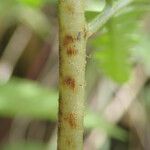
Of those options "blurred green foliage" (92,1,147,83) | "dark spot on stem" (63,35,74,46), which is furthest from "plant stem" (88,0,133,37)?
"blurred green foliage" (92,1,147,83)

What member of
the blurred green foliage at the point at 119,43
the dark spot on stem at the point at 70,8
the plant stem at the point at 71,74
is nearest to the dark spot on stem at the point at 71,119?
the plant stem at the point at 71,74

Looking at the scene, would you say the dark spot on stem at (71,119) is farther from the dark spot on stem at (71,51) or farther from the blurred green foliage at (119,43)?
the blurred green foliage at (119,43)

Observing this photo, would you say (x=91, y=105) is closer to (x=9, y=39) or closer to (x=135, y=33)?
(x=9, y=39)

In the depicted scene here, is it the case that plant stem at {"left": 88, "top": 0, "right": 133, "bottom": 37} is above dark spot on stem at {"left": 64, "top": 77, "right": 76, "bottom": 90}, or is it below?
above

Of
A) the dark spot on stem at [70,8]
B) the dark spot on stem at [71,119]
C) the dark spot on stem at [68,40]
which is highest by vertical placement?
the dark spot on stem at [70,8]

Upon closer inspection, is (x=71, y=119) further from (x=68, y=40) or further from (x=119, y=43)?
(x=119, y=43)

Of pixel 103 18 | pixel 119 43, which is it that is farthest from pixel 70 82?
pixel 119 43

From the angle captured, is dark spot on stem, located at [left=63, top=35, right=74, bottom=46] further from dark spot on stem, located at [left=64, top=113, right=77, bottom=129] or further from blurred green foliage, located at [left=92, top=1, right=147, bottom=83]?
blurred green foliage, located at [left=92, top=1, right=147, bottom=83]
